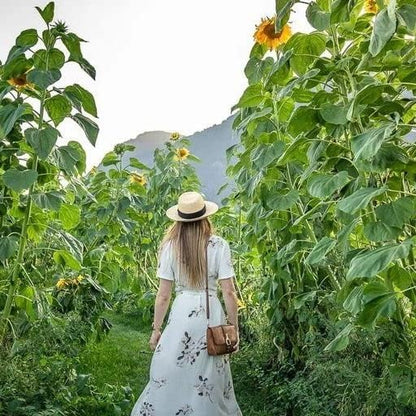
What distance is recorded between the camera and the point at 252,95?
254cm

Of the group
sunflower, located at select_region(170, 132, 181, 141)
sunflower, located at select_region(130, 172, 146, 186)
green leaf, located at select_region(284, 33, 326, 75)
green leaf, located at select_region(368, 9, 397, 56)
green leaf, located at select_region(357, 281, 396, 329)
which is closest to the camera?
green leaf, located at select_region(368, 9, 397, 56)

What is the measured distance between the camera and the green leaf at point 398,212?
1.71m

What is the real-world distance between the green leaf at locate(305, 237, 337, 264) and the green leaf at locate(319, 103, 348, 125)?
1.15 feet

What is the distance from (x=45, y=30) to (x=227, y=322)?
146cm

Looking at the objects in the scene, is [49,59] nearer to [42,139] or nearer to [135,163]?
[42,139]

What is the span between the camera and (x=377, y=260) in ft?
5.00

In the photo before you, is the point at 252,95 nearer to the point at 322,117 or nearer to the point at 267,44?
the point at 267,44

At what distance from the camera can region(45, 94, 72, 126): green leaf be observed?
2.56 meters

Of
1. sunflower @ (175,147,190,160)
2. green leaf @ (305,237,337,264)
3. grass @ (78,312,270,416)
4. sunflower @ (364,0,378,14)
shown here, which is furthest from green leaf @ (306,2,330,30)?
sunflower @ (175,147,190,160)

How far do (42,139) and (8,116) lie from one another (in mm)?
148

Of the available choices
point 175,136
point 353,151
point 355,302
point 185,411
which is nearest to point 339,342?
point 355,302

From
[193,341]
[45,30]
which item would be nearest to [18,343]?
[193,341]

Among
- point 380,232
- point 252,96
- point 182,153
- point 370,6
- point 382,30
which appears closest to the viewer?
point 382,30

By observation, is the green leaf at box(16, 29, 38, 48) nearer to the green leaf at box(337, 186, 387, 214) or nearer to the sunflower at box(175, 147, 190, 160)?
the green leaf at box(337, 186, 387, 214)
